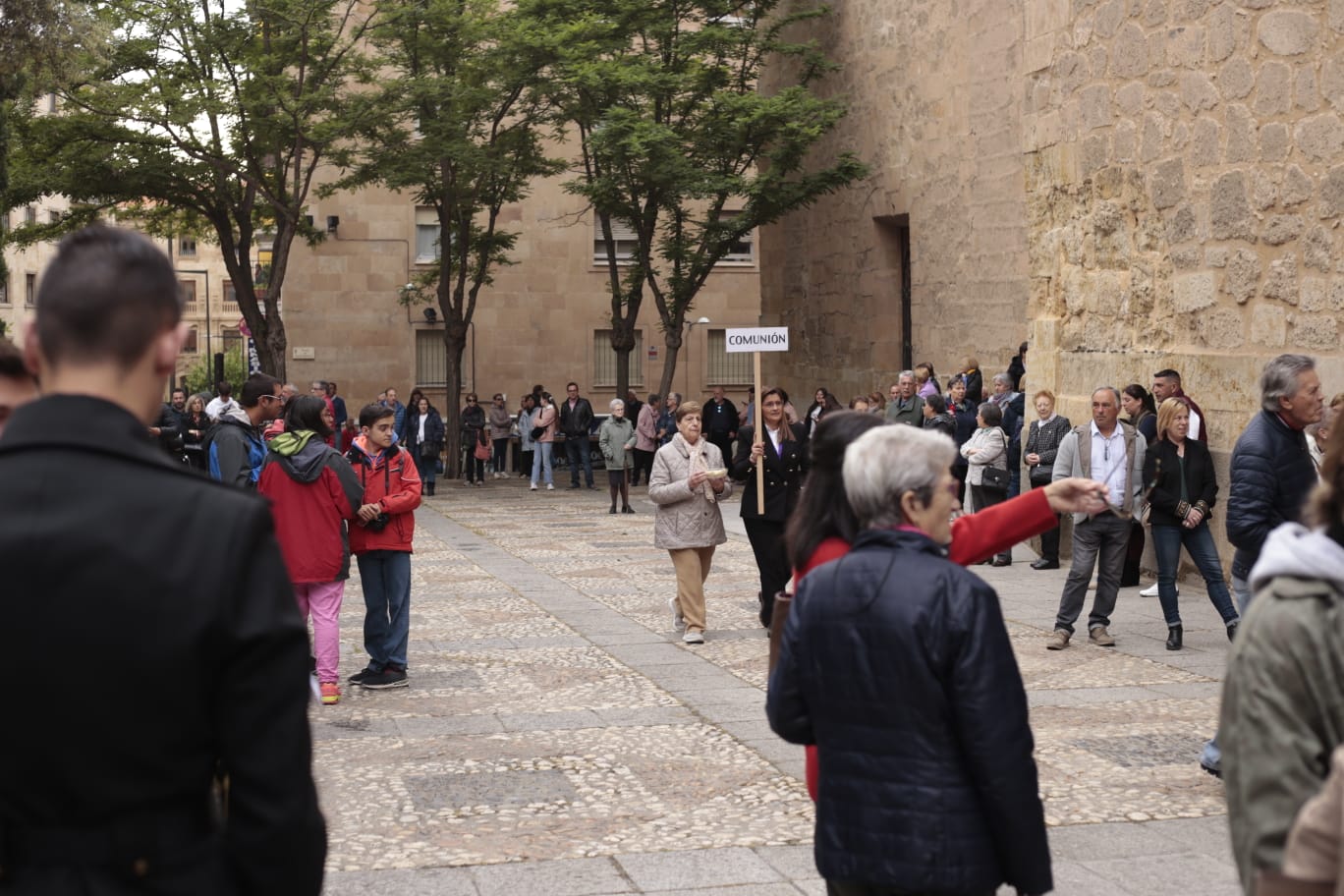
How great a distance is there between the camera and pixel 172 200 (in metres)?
27.7

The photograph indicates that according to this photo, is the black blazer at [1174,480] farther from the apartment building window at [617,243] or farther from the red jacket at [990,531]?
the apartment building window at [617,243]

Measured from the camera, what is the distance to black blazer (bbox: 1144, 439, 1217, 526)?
407 inches

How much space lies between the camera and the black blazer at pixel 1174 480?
10328mm

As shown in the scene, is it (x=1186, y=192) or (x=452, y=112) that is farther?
(x=452, y=112)

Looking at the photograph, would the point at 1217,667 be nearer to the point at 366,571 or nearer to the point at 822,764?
the point at 366,571

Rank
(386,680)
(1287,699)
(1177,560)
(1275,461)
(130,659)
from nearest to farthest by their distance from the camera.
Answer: (130,659) → (1287,699) → (1275,461) → (386,680) → (1177,560)

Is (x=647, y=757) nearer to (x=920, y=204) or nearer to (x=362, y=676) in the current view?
(x=362, y=676)

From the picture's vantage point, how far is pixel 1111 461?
1121 cm

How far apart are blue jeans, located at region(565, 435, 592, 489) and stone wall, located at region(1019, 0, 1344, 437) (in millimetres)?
13100

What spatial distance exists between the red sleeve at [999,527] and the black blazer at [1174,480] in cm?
650

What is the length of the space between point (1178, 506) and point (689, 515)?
3.14 meters

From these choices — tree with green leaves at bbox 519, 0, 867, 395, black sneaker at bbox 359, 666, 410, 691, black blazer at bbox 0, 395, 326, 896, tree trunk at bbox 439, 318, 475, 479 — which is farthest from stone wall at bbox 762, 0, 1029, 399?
black blazer at bbox 0, 395, 326, 896

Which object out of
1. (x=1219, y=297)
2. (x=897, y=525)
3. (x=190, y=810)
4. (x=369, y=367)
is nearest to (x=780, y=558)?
(x=1219, y=297)

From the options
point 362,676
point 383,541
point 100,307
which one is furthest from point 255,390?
point 100,307
